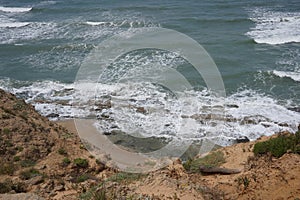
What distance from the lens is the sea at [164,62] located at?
18812 millimetres

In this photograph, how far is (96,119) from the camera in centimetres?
1930

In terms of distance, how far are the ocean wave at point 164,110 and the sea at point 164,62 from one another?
0.05 meters

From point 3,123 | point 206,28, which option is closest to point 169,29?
point 206,28

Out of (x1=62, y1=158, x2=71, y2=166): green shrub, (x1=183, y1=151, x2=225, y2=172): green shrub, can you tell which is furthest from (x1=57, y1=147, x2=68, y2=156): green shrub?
(x1=183, y1=151, x2=225, y2=172): green shrub

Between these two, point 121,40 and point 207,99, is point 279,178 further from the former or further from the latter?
point 121,40

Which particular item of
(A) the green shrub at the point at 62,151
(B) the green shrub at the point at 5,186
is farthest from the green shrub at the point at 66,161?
(B) the green shrub at the point at 5,186

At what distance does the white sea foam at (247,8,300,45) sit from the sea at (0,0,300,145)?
80mm

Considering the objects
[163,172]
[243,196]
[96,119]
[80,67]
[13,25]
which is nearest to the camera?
[243,196]

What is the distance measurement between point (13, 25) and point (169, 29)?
52.6ft

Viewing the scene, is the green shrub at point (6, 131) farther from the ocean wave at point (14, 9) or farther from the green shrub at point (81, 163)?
the ocean wave at point (14, 9)

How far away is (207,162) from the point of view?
11.5 meters

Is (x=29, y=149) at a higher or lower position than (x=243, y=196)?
lower

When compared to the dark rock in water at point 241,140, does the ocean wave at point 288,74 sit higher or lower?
higher

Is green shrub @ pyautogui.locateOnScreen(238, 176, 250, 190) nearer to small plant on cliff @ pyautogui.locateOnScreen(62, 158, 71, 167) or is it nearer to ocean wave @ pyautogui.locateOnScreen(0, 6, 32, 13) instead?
small plant on cliff @ pyautogui.locateOnScreen(62, 158, 71, 167)
